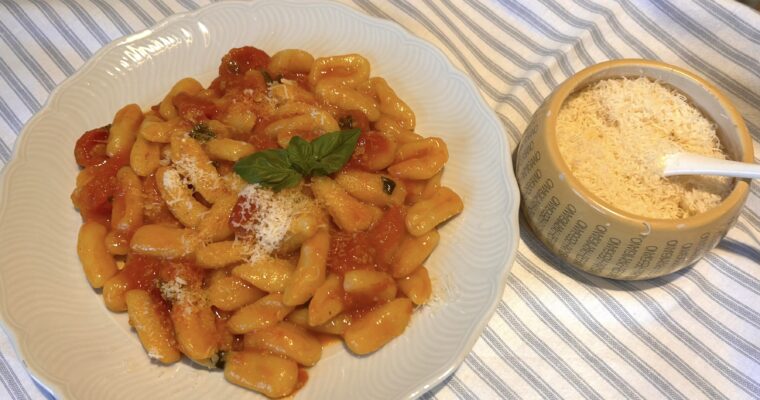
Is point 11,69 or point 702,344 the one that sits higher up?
point 11,69

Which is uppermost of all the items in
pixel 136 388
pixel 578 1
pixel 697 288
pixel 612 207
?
pixel 578 1

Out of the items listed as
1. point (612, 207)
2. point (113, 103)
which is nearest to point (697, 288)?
point (612, 207)

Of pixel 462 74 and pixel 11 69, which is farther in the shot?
pixel 11 69

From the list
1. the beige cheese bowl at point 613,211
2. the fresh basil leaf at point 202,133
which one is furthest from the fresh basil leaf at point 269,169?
the beige cheese bowl at point 613,211

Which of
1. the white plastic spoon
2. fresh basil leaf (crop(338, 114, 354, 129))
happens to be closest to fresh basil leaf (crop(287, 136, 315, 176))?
fresh basil leaf (crop(338, 114, 354, 129))

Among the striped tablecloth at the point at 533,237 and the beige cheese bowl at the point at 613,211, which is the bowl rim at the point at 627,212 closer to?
the beige cheese bowl at the point at 613,211

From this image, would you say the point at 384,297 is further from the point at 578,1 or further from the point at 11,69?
the point at 11,69
